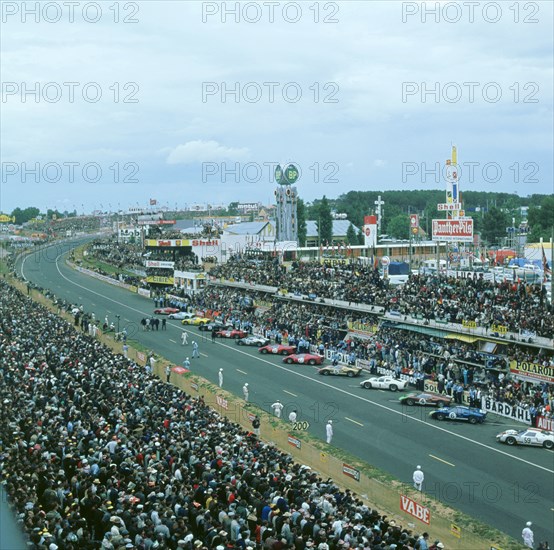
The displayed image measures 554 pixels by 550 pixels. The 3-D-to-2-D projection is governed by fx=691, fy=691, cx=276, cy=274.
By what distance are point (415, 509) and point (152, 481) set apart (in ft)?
25.3

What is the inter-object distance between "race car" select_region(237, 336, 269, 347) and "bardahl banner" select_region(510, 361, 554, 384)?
2127 centimetres

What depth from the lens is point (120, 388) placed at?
28516mm

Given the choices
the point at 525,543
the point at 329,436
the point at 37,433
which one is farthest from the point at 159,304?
the point at 525,543

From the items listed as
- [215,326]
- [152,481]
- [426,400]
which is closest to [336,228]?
[215,326]

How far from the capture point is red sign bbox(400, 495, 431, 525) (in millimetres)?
19719

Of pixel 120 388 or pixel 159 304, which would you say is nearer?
pixel 120 388

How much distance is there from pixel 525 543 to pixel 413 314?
2627 cm

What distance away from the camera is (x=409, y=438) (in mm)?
31250

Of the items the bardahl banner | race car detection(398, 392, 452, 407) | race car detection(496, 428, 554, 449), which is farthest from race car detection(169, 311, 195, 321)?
race car detection(496, 428, 554, 449)

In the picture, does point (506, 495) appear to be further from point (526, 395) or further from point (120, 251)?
point (120, 251)

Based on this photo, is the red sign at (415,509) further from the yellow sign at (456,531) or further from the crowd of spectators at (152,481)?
the yellow sign at (456,531)

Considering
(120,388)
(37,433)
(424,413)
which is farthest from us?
(424,413)

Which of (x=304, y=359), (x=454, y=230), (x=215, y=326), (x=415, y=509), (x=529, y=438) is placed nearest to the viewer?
(x=415, y=509)

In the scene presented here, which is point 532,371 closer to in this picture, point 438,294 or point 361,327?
point 438,294
